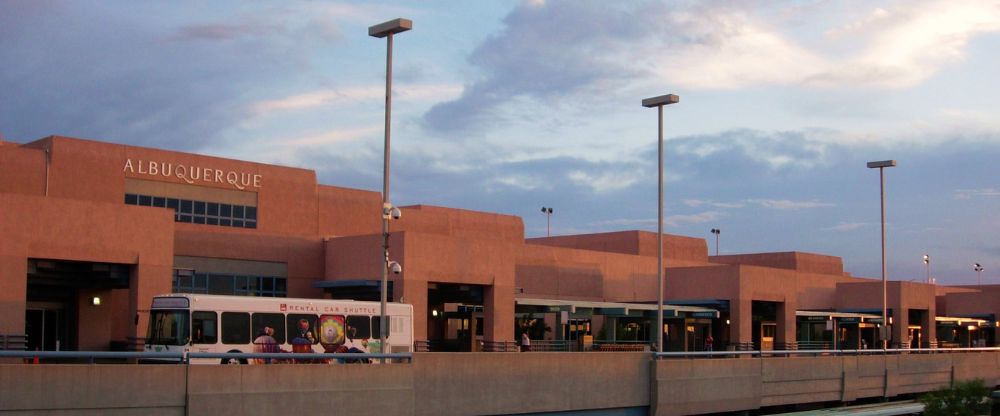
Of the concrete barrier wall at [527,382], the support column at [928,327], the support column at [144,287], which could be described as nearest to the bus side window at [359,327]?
the support column at [144,287]

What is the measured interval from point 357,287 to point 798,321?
33.9 meters

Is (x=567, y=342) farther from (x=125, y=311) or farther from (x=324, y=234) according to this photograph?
(x=125, y=311)

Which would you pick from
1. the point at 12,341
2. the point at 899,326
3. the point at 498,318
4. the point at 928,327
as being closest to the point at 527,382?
the point at 12,341

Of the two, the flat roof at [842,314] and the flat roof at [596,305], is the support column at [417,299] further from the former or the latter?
the flat roof at [842,314]

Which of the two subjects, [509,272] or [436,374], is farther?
[509,272]

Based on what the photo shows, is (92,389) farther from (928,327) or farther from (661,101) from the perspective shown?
(928,327)

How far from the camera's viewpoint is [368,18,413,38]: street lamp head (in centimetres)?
2645

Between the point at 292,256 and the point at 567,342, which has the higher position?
the point at 292,256

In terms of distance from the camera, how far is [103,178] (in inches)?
1719

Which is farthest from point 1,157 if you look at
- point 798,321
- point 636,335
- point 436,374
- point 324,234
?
point 798,321

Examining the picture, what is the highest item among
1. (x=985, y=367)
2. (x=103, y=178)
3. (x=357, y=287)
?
(x=103, y=178)

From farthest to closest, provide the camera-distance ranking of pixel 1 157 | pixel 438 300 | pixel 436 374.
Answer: pixel 438 300, pixel 1 157, pixel 436 374

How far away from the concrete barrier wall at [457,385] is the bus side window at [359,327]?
9877 millimetres

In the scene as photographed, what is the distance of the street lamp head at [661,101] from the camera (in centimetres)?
3472
